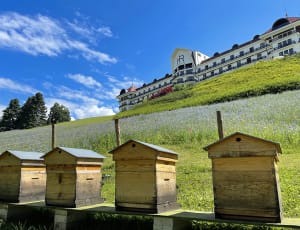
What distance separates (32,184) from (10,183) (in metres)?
0.53

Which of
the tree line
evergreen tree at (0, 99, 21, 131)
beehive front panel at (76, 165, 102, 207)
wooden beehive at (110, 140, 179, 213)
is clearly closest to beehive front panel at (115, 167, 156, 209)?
wooden beehive at (110, 140, 179, 213)

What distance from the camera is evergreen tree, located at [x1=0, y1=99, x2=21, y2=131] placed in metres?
89.6

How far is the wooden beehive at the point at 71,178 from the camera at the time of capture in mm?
6410

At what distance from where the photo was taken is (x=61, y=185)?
21.8 ft

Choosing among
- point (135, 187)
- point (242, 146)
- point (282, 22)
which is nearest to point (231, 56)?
point (282, 22)

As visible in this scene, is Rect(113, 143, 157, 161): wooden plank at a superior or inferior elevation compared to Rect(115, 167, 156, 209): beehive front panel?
superior

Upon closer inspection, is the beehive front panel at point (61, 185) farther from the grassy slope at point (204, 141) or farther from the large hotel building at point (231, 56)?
the large hotel building at point (231, 56)

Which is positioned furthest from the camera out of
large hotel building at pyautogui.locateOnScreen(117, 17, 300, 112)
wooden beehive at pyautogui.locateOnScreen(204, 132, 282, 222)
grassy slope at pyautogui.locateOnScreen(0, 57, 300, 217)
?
large hotel building at pyautogui.locateOnScreen(117, 17, 300, 112)

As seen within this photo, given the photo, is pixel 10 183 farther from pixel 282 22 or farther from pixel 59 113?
pixel 59 113

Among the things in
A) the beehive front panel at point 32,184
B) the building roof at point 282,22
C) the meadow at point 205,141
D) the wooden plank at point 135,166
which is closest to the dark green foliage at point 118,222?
the wooden plank at point 135,166

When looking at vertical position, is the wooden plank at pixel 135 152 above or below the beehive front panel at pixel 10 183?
above

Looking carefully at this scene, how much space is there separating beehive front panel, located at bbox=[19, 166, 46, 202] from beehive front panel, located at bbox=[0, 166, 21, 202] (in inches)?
4.7

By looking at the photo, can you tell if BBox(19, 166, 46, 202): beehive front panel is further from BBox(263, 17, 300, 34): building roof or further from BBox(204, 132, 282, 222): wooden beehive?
BBox(263, 17, 300, 34): building roof

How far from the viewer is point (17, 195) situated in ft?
24.6
